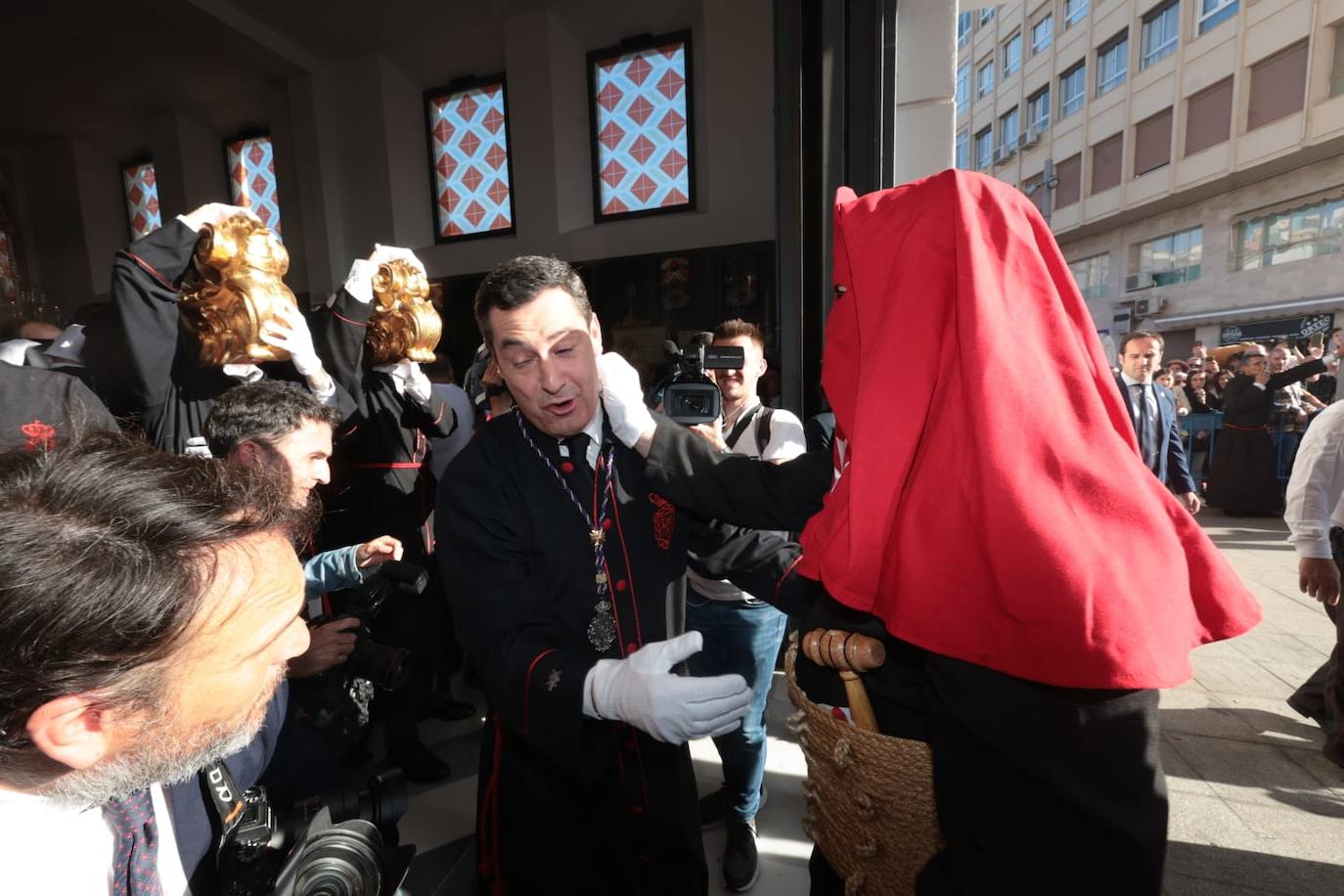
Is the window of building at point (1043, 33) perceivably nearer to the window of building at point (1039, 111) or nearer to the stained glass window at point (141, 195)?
the window of building at point (1039, 111)

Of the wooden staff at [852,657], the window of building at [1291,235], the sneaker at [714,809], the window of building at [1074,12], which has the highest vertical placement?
the window of building at [1074,12]

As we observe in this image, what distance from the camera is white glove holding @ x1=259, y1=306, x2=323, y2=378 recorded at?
196 cm

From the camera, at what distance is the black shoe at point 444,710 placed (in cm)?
361

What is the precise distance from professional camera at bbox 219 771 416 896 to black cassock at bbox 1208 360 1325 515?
9.69 m

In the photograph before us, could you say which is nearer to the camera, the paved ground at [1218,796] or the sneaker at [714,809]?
the paved ground at [1218,796]

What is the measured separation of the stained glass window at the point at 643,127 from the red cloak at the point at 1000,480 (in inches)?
345

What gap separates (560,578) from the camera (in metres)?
1.47

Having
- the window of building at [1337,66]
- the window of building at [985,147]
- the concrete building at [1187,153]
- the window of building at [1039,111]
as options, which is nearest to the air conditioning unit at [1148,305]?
Answer: the concrete building at [1187,153]

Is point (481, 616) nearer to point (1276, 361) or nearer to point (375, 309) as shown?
point (375, 309)

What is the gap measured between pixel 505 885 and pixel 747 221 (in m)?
8.46

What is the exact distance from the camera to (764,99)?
810 centimetres

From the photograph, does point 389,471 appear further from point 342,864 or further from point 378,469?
point 342,864

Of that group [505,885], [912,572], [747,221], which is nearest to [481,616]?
[505,885]

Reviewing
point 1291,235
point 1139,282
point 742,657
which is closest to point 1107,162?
point 1139,282
